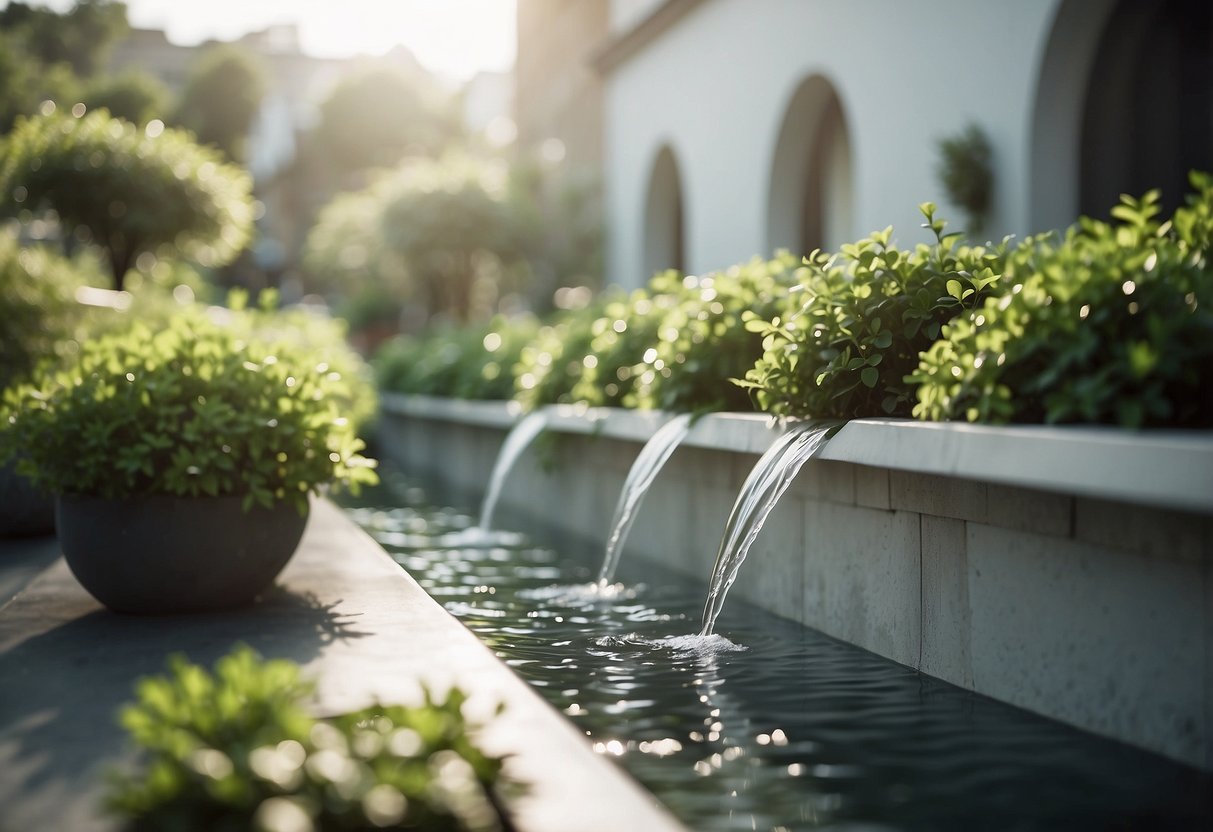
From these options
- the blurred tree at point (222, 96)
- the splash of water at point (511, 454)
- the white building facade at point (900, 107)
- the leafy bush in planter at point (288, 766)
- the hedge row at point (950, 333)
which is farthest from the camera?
the blurred tree at point (222, 96)

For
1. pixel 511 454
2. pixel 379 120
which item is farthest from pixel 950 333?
pixel 379 120

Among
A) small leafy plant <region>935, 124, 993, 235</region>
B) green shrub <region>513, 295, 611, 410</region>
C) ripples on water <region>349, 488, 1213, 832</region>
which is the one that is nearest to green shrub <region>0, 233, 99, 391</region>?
green shrub <region>513, 295, 611, 410</region>

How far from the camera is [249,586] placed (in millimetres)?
4770

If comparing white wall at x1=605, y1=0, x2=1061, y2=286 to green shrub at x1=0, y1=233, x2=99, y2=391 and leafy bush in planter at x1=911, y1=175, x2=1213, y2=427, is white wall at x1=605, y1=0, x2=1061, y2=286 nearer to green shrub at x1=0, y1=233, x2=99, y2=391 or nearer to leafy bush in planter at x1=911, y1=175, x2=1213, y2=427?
leafy bush in planter at x1=911, y1=175, x2=1213, y2=427

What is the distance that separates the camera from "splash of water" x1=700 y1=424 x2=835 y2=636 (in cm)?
492

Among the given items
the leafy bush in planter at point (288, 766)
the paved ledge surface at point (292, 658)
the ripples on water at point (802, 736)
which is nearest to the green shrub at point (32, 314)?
the paved ledge surface at point (292, 658)

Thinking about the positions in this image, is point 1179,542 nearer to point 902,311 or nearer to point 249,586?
point 902,311

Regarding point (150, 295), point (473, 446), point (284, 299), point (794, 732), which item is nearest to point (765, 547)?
point (794, 732)

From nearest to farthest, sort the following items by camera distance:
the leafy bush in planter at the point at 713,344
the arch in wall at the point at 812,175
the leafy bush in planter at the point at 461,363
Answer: the leafy bush in planter at the point at 713,344, the leafy bush in planter at the point at 461,363, the arch in wall at the point at 812,175

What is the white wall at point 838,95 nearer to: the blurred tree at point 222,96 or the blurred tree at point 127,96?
the blurred tree at point 127,96

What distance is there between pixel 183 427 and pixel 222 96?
209ft

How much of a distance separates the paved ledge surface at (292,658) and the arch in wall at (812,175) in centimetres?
828

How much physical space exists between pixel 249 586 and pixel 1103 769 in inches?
125

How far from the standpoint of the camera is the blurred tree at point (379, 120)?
198 feet
